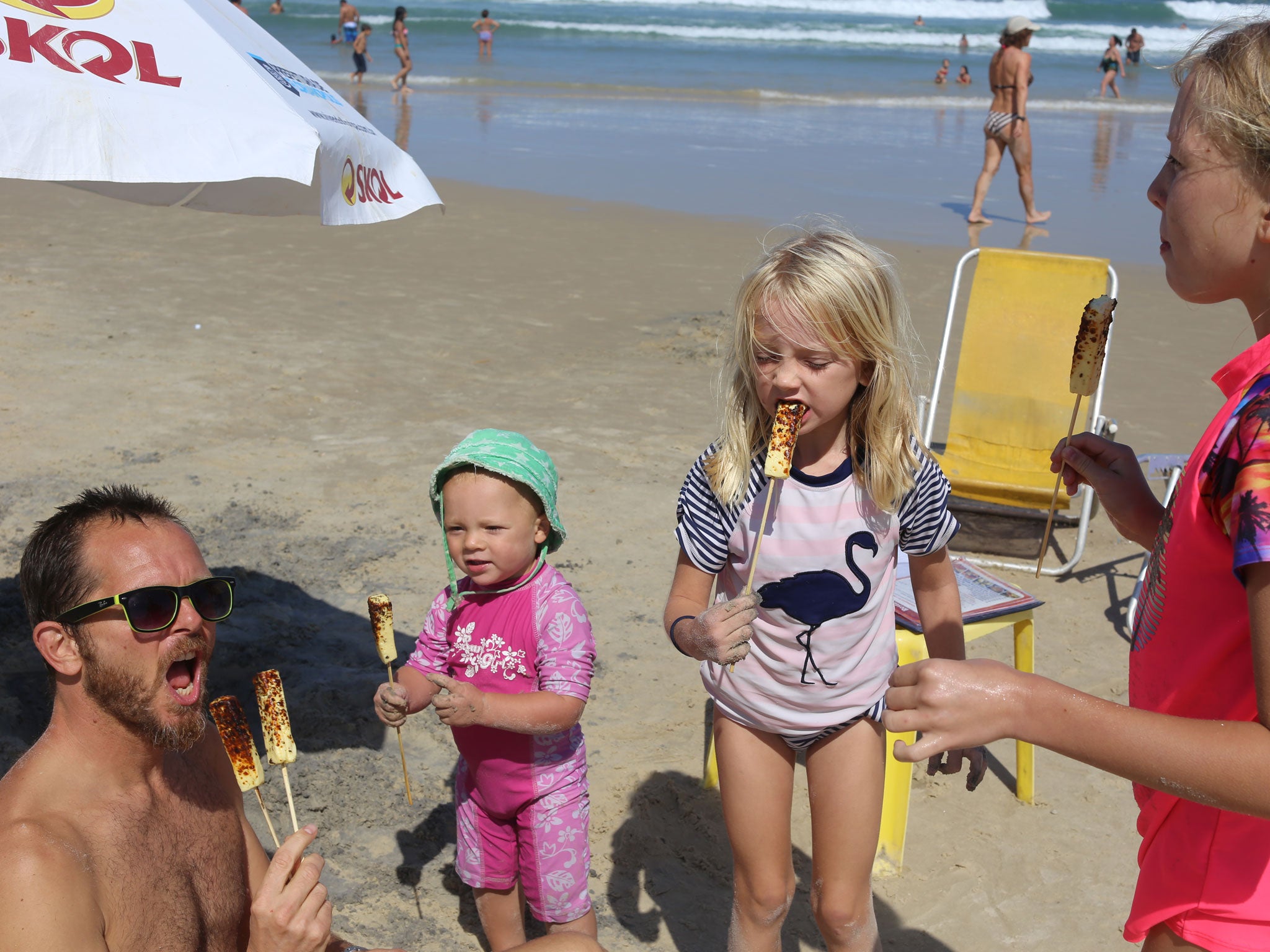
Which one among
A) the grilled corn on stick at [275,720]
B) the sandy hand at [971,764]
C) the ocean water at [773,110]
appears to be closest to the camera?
the grilled corn on stick at [275,720]

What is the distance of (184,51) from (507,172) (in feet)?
45.7

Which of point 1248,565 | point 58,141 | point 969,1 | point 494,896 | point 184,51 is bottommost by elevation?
point 494,896

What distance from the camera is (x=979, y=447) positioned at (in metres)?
6.73

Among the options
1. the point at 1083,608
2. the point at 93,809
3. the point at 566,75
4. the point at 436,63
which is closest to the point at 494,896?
the point at 93,809

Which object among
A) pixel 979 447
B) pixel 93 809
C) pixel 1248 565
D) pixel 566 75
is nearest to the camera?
pixel 1248 565

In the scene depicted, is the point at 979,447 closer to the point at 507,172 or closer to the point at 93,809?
the point at 93,809

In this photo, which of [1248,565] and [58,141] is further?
[58,141]

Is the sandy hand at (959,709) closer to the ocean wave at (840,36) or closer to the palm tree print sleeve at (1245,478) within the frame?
the palm tree print sleeve at (1245,478)

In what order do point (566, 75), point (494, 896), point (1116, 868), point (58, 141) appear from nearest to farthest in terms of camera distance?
point (58, 141) → point (494, 896) → point (1116, 868) → point (566, 75)

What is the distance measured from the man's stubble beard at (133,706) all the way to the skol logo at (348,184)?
1850 millimetres

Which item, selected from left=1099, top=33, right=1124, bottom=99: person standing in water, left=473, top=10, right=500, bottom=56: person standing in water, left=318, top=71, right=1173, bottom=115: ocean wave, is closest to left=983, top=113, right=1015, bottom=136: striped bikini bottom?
left=318, top=71, right=1173, bottom=115: ocean wave

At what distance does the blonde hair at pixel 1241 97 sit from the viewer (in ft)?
5.24

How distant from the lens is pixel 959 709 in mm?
1588

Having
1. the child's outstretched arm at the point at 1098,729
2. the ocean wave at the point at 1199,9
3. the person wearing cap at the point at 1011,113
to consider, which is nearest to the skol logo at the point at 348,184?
the child's outstretched arm at the point at 1098,729
